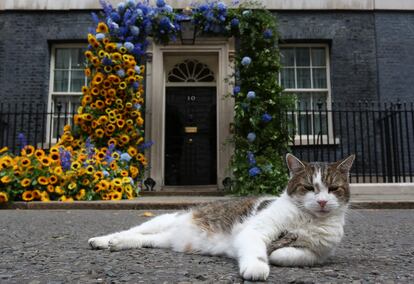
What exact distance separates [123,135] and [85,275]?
6.52m

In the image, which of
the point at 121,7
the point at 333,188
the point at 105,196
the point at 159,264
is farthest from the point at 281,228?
the point at 121,7

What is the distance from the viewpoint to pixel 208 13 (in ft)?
28.2

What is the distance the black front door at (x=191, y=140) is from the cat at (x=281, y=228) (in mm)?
7471

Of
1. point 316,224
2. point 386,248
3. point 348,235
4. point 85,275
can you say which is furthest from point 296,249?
point 348,235

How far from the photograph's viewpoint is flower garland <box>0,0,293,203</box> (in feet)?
24.5

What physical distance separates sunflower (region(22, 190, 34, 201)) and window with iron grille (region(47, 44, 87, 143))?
3877 mm

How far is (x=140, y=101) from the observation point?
8.62 meters

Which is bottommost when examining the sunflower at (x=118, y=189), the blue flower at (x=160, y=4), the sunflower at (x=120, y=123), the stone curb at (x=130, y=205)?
the stone curb at (x=130, y=205)

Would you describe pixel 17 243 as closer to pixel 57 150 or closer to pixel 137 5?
pixel 57 150

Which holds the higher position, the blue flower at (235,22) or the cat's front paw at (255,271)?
the blue flower at (235,22)

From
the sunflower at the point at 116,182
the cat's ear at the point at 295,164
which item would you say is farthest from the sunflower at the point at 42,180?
the cat's ear at the point at 295,164

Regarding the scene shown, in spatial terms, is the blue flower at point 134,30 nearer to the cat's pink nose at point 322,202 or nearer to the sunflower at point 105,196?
the sunflower at point 105,196

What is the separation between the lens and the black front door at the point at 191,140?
10.1 m

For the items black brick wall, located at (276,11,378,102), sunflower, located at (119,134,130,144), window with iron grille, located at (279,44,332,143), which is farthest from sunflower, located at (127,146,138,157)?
black brick wall, located at (276,11,378,102)
